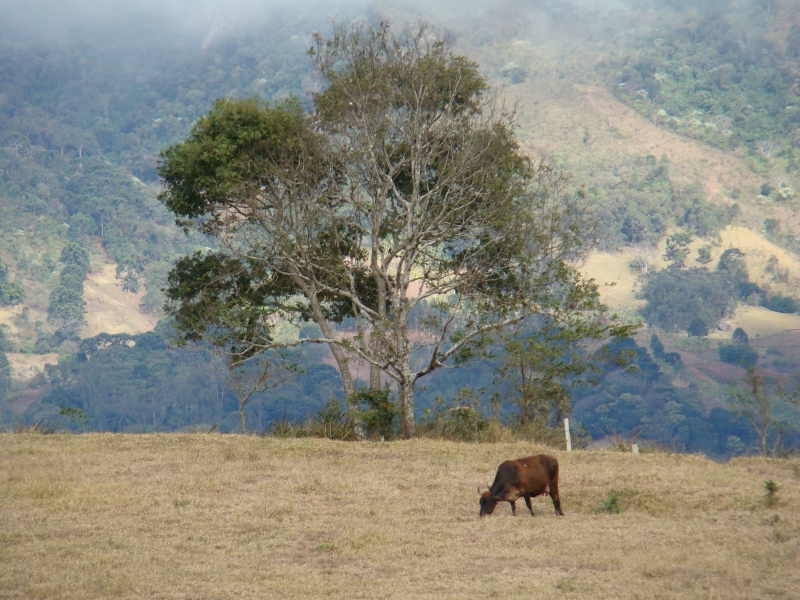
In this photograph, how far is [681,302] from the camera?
113312 millimetres

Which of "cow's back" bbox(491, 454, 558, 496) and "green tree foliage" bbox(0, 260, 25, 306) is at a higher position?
"green tree foliage" bbox(0, 260, 25, 306)

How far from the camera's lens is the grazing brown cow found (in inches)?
435

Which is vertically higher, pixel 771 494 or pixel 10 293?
pixel 10 293

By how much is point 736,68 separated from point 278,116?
638 feet

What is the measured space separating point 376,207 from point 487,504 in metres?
10.5

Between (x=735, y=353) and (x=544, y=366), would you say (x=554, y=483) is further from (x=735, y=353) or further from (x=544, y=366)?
(x=735, y=353)

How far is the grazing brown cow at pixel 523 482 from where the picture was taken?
435 inches

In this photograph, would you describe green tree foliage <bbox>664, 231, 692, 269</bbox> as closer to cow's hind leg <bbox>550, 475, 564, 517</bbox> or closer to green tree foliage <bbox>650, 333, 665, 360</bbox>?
green tree foliage <bbox>650, 333, 665, 360</bbox>

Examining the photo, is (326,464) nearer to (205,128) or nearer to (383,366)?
(383,366)

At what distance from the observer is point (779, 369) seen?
4038 inches

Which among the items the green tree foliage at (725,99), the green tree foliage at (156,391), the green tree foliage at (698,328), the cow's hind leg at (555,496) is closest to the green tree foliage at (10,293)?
the green tree foliage at (156,391)

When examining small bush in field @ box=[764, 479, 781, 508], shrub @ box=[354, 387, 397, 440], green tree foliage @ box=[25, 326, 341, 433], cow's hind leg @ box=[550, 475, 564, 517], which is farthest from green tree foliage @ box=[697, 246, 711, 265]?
cow's hind leg @ box=[550, 475, 564, 517]

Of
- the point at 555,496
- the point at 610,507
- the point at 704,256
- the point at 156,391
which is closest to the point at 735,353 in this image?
the point at 704,256

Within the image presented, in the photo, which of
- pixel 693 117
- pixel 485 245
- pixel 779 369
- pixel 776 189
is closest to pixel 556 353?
pixel 485 245
